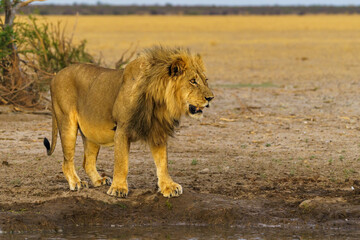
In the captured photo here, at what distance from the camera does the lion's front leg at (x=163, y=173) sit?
6.49m

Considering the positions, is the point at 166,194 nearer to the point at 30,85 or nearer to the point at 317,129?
the point at 317,129

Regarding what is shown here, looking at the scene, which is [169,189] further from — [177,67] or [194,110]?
[177,67]

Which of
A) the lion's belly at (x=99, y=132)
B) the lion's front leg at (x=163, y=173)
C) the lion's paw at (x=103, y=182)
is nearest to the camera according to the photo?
the lion's front leg at (x=163, y=173)

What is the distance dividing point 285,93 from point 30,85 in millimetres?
5386

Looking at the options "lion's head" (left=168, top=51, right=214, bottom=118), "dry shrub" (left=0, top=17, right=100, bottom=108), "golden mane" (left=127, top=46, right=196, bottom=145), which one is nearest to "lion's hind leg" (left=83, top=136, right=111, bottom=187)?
"golden mane" (left=127, top=46, right=196, bottom=145)

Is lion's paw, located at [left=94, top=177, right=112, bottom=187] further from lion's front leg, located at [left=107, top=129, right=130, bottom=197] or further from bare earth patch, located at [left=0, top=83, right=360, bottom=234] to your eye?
lion's front leg, located at [left=107, top=129, right=130, bottom=197]

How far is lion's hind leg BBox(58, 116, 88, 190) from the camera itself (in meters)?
6.96

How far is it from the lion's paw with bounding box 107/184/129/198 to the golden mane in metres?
0.50

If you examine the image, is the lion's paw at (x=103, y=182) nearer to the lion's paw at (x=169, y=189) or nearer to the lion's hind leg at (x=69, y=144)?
the lion's hind leg at (x=69, y=144)

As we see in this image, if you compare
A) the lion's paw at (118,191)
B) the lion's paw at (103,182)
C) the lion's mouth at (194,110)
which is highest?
the lion's mouth at (194,110)

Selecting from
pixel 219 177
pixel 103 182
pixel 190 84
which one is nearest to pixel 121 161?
pixel 103 182

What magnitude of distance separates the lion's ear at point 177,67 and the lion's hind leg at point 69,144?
1.34m

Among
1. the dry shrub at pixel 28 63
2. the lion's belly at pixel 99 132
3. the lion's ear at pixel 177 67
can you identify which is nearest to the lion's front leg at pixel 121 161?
the lion's belly at pixel 99 132

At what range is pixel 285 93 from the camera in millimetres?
14930
